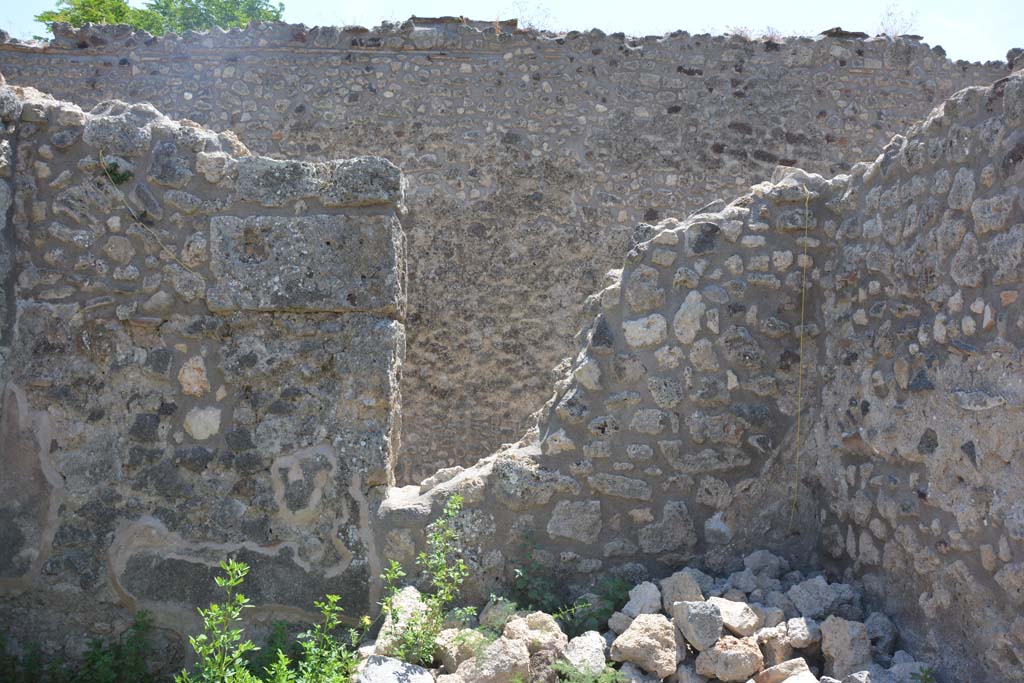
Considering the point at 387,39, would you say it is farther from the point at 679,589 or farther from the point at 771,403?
the point at 679,589

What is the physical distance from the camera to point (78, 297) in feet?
12.0

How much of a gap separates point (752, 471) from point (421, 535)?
1.39m

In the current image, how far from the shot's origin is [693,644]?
10.2ft

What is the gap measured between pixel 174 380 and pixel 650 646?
211cm

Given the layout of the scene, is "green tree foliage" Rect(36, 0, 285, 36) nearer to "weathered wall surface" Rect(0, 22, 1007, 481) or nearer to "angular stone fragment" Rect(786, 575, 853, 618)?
"weathered wall surface" Rect(0, 22, 1007, 481)

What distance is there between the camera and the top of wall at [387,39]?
798cm

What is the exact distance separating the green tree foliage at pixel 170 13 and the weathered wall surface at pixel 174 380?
13716mm

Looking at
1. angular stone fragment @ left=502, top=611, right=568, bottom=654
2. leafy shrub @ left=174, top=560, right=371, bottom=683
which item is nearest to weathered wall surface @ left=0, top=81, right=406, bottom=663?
leafy shrub @ left=174, top=560, right=371, bottom=683

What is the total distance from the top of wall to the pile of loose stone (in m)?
5.81

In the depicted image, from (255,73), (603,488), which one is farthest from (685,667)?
(255,73)

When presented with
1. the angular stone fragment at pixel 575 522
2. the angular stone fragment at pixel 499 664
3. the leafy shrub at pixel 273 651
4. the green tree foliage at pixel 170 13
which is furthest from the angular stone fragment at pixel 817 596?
the green tree foliage at pixel 170 13

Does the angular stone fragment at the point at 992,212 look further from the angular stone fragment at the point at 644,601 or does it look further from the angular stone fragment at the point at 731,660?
the angular stone fragment at the point at 644,601

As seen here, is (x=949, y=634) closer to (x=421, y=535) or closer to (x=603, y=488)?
(x=603, y=488)

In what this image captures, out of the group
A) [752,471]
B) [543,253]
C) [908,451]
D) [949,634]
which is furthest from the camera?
[543,253]
